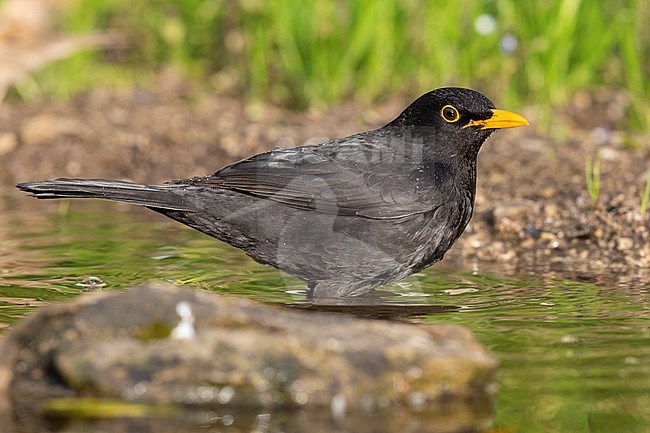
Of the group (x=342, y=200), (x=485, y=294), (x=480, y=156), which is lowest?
(x=485, y=294)

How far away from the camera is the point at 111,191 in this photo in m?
5.85

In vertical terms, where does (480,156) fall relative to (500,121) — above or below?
below

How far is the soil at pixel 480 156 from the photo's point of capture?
6949 mm

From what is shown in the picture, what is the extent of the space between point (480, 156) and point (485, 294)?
2.92 meters

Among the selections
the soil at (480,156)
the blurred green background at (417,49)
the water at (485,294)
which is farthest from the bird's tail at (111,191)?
the blurred green background at (417,49)

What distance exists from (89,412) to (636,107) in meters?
6.61

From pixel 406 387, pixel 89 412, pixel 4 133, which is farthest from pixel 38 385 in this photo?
pixel 4 133

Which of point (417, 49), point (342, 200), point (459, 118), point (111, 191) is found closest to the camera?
point (111, 191)

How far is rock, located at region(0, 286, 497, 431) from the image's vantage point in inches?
154

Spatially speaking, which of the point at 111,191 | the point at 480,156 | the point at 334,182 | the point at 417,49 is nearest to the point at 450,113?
the point at 334,182

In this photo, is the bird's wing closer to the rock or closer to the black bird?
the black bird

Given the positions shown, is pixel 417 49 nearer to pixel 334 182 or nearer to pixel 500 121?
pixel 500 121

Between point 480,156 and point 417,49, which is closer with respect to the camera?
point 480,156

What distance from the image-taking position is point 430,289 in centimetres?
611
